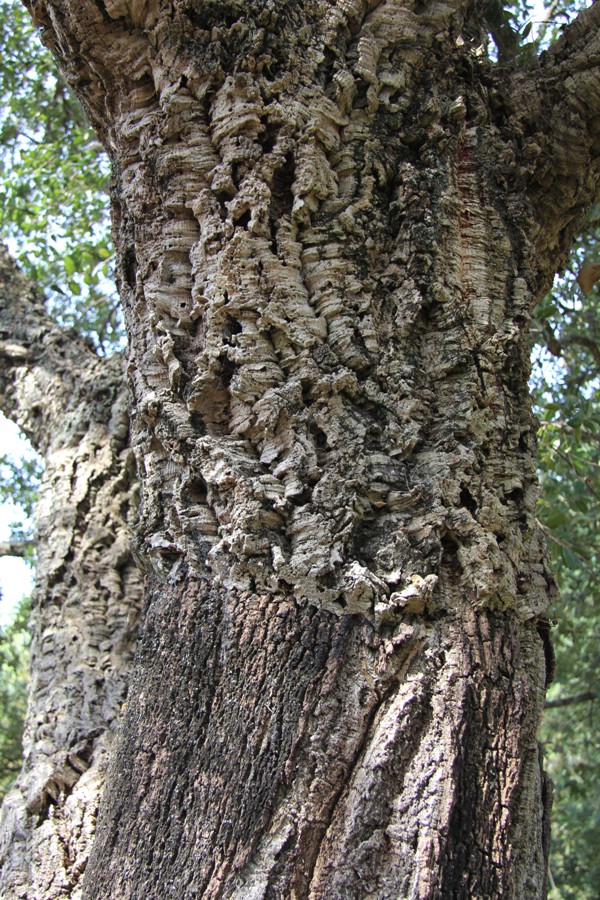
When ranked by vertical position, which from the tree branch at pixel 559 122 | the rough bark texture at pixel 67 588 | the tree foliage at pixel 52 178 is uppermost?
the tree foliage at pixel 52 178

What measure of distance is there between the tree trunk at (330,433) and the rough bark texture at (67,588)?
2.12 ft

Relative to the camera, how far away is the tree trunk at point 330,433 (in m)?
1.44

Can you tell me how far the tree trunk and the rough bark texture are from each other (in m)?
0.64

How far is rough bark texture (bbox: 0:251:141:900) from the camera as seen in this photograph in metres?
2.22

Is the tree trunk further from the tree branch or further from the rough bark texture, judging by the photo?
the rough bark texture

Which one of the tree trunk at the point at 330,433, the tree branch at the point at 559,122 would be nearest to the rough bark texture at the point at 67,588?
the tree trunk at the point at 330,433

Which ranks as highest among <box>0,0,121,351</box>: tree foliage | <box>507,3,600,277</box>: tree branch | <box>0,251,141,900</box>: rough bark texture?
<box>0,0,121,351</box>: tree foliage

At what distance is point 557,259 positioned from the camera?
8.07 ft

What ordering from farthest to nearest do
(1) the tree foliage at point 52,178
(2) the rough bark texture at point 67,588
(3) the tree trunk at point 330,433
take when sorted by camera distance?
1. (1) the tree foliage at point 52,178
2. (2) the rough bark texture at point 67,588
3. (3) the tree trunk at point 330,433

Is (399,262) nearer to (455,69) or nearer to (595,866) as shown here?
(455,69)

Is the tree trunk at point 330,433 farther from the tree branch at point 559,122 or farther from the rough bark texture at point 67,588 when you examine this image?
the rough bark texture at point 67,588

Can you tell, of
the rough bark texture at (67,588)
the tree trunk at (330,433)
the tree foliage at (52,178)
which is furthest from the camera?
the tree foliage at (52,178)

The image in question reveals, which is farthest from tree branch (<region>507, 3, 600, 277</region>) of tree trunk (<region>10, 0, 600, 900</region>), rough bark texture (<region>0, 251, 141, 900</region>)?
rough bark texture (<region>0, 251, 141, 900</region>)

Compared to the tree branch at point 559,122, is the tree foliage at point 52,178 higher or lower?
higher
